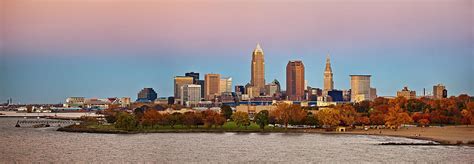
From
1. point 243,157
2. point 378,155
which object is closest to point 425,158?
point 378,155

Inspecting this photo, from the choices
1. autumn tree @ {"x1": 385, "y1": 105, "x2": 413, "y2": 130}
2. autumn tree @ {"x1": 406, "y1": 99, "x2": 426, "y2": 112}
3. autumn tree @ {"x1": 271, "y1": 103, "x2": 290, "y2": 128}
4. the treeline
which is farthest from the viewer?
autumn tree @ {"x1": 406, "y1": 99, "x2": 426, "y2": 112}

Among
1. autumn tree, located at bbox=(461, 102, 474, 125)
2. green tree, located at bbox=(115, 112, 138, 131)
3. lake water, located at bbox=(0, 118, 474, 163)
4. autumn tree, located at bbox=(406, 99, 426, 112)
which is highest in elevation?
autumn tree, located at bbox=(406, 99, 426, 112)

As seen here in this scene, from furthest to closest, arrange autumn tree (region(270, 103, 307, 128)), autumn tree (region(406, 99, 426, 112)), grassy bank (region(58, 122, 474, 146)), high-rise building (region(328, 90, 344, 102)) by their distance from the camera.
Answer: high-rise building (region(328, 90, 344, 102)) → autumn tree (region(406, 99, 426, 112)) → autumn tree (region(270, 103, 307, 128)) → grassy bank (region(58, 122, 474, 146))

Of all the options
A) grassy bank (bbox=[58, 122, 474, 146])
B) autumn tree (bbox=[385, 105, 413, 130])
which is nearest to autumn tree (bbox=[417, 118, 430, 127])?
autumn tree (bbox=[385, 105, 413, 130])

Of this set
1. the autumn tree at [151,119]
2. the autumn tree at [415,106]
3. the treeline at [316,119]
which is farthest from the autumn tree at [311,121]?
the autumn tree at [415,106]

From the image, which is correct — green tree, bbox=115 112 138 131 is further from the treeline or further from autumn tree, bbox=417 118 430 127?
autumn tree, bbox=417 118 430 127

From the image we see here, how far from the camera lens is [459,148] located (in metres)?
34.5

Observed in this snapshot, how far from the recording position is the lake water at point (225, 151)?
29.2m

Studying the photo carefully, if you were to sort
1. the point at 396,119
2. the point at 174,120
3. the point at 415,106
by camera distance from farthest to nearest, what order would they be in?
the point at 415,106, the point at 174,120, the point at 396,119

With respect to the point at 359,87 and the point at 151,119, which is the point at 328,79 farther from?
the point at 151,119

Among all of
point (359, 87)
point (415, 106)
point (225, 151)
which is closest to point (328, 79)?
point (359, 87)

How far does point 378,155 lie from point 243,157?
19.4ft

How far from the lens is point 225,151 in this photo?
32750 mm

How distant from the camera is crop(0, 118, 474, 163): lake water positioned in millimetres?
29203
